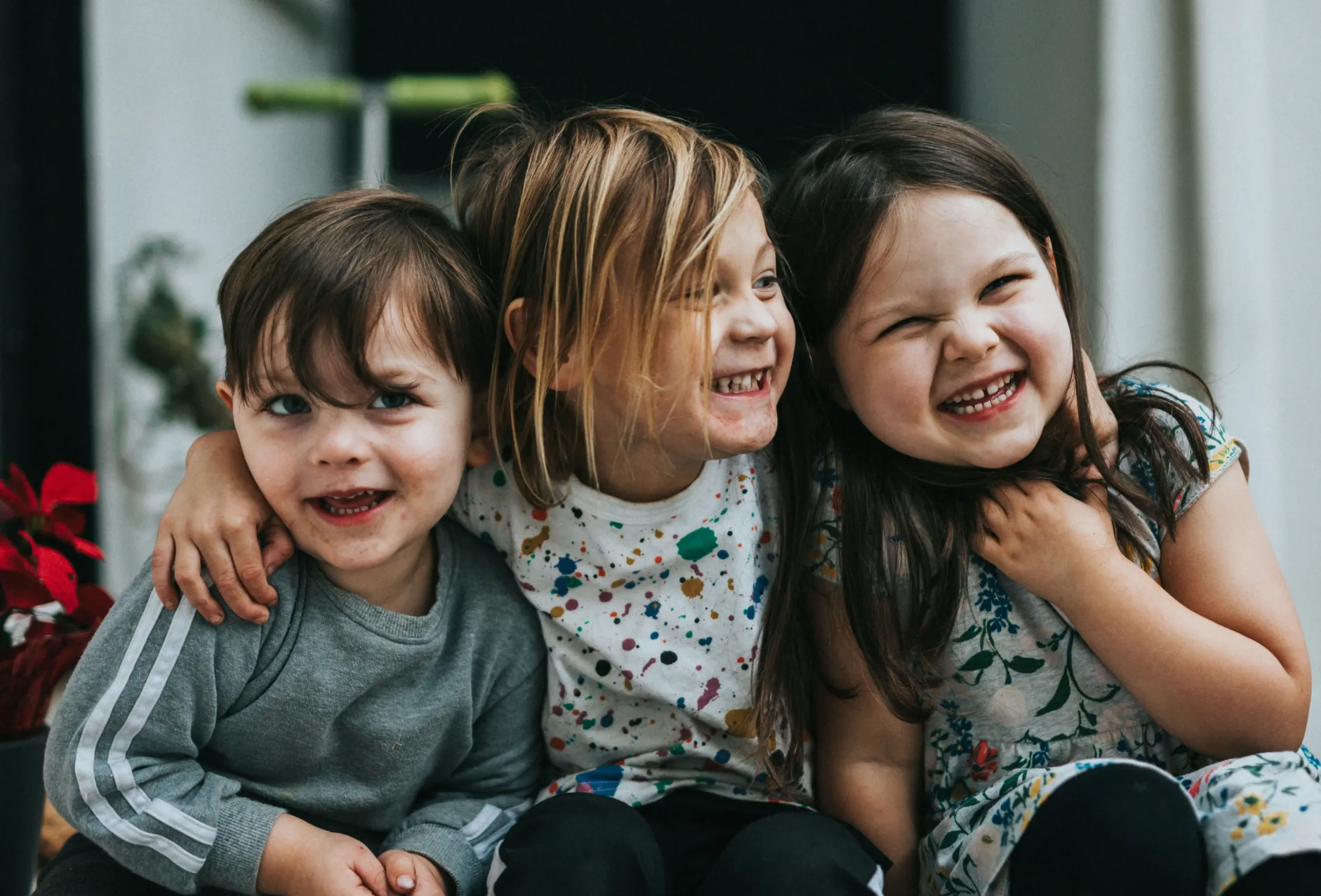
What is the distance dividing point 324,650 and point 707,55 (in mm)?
2057

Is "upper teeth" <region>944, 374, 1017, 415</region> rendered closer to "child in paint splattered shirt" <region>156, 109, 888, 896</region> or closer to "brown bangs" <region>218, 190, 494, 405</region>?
"child in paint splattered shirt" <region>156, 109, 888, 896</region>

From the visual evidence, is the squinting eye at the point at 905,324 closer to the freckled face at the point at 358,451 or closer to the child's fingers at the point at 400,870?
the freckled face at the point at 358,451

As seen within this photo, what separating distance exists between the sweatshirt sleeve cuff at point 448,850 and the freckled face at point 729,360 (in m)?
0.36

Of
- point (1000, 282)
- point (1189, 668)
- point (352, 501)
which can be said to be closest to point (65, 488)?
point (352, 501)

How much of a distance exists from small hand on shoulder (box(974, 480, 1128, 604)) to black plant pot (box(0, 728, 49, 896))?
815mm

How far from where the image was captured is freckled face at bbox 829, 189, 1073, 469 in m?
0.88

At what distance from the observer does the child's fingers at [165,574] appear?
0.87 m

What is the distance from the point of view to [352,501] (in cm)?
89

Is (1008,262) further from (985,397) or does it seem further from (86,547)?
(86,547)

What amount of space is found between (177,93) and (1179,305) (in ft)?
6.57

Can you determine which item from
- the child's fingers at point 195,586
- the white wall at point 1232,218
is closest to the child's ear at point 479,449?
the child's fingers at point 195,586

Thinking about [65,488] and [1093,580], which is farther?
[65,488]

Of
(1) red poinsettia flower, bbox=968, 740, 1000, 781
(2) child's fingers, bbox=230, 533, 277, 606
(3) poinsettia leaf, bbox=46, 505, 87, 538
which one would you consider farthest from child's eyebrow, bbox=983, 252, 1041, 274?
(3) poinsettia leaf, bbox=46, 505, 87, 538

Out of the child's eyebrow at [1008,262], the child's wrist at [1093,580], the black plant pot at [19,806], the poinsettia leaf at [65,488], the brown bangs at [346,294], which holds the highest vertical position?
the child's eyebrow at [1008,262]
